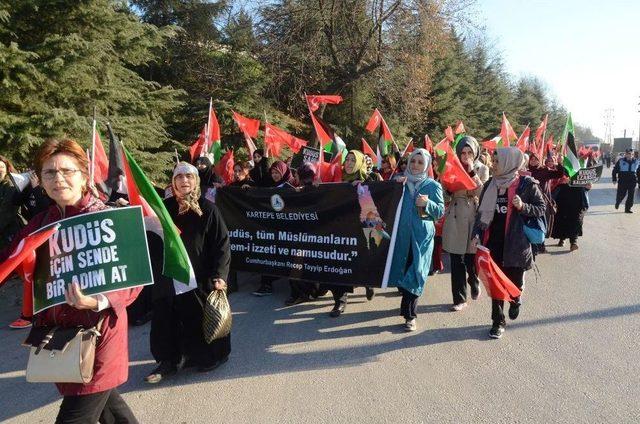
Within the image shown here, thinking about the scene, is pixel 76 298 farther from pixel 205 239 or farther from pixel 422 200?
pixel 422 200

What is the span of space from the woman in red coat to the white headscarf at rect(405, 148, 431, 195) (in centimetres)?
335

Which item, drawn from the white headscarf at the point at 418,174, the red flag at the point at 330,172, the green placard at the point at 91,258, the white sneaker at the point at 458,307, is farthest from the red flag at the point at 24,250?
the red flag at the point at 330,172

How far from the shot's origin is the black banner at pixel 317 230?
523 cm

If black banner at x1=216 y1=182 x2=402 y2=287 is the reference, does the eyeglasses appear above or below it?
above

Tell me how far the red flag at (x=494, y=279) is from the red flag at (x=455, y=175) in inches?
46.7

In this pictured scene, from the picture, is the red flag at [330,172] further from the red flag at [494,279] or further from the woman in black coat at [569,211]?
the woman in black coat at [569,211]

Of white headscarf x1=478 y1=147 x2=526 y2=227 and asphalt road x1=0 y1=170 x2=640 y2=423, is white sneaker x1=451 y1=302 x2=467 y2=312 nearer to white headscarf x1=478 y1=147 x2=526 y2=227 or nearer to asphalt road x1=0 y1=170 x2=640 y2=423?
asphalt road x1=0 y1=170 x2=640 y2=423

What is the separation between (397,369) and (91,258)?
2.78 m

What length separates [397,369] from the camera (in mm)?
3990

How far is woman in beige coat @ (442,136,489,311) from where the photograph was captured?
214 inches

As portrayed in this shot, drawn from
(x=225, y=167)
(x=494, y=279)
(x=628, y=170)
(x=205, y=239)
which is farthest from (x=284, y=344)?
(x=628, y=170)

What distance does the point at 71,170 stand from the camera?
7.43 ft

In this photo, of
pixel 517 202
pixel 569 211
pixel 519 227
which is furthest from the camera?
pixel 569 211

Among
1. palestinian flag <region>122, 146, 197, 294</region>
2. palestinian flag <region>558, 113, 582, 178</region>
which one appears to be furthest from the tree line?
palestinian flag <region>558, 113, 582, 178</region>
